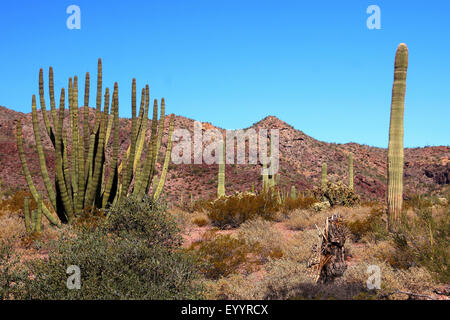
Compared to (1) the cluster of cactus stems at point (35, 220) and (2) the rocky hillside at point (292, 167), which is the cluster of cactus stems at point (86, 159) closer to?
→ (1) the cluster of cactus stems at point (35, 220)

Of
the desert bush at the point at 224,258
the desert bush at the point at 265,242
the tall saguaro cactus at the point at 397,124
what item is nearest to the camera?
the desert bush at the point at 224,258

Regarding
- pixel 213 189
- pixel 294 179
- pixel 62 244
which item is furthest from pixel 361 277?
pixel 294 179

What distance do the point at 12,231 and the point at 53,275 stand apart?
6.68 metres

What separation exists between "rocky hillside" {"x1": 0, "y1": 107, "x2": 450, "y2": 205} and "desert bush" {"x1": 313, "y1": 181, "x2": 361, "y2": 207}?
15.8 meters

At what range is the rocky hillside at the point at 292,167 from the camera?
38.1 meters

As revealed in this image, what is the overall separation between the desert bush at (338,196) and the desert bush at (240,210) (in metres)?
3.94

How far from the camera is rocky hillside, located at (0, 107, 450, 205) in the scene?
125 feet

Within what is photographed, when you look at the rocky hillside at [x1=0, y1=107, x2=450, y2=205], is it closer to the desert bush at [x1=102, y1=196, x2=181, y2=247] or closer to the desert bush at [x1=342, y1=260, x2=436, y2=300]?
the desert bush at [x1=102, y1=196, x2=181, y2=247]

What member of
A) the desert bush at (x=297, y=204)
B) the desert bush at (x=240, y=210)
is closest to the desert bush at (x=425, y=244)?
the desert bush at (x=240, y=210)

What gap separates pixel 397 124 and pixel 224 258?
230 inches

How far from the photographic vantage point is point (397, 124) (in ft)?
33.6

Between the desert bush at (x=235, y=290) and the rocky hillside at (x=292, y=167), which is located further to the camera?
the rocky hillside at (x=292, y=167)

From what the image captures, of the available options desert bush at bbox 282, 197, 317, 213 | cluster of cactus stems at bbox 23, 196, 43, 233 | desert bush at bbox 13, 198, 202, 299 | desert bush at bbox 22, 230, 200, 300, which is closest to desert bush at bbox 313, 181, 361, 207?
desert bush at bbox 282, 197, 317, 213
